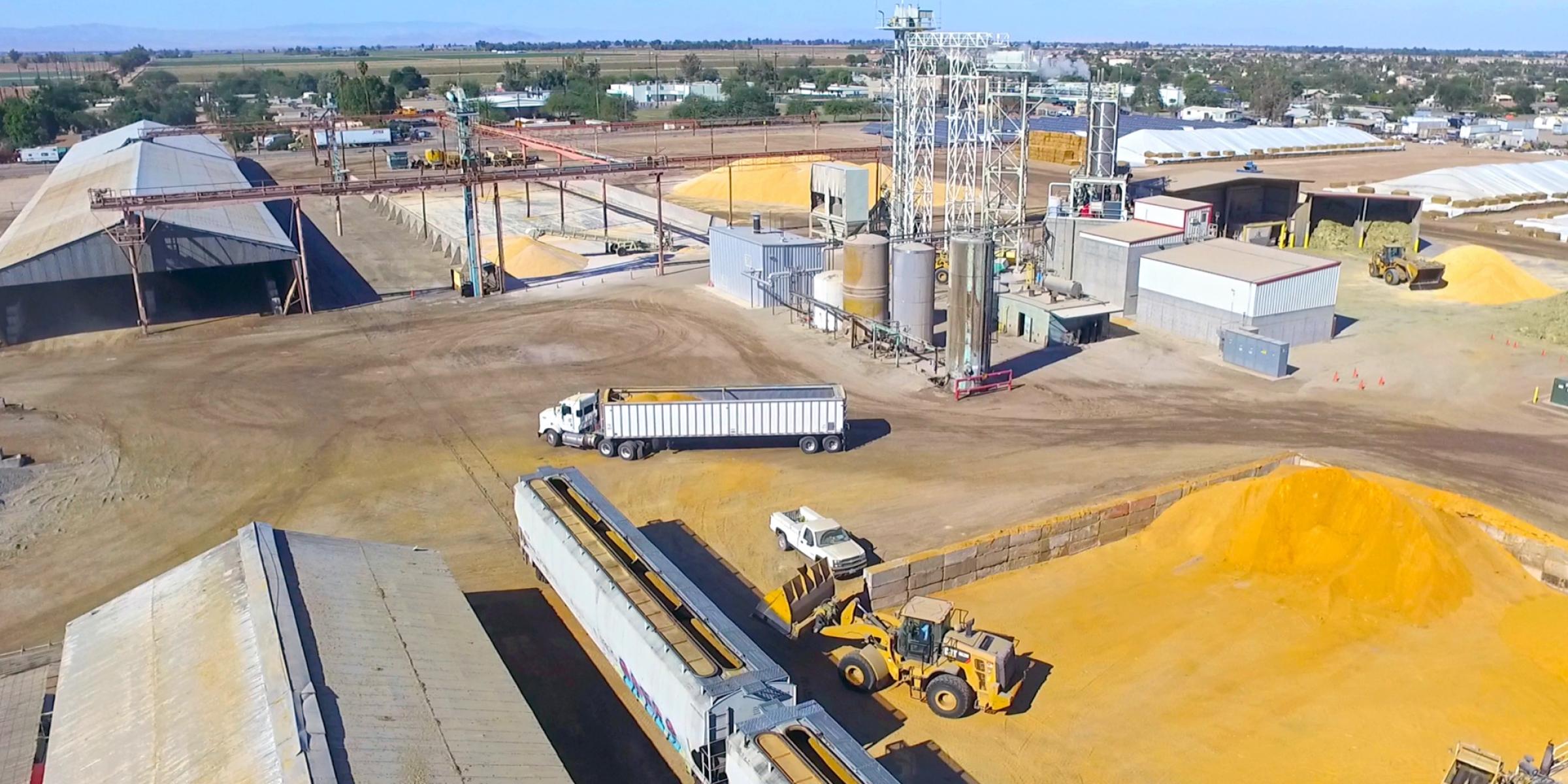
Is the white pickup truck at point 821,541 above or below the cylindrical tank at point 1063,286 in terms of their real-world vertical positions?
below

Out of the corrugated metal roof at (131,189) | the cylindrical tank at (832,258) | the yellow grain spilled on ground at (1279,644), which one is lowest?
the yellow grain spilled on ground at (1279,644)

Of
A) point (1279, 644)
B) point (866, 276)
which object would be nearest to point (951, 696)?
point (1279, 644)

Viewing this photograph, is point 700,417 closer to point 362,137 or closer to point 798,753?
point 798,753

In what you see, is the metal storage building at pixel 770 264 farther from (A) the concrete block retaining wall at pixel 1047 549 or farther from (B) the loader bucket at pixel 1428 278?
(B) the loader bucket at pixel 1428 278

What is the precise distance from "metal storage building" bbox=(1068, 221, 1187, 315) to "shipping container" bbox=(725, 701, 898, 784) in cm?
3792

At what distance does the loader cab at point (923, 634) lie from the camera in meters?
21.0

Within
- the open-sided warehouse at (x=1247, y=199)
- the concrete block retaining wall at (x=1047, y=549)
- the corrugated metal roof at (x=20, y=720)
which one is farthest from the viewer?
the open-sided warehouse at (x=1247, y=199)

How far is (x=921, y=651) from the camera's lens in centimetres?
2102

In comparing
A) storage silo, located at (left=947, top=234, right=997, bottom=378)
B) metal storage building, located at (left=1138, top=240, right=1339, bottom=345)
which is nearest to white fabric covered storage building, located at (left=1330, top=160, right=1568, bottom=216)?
metal storage building, located at (left=1138, top=240, right=1339, bottom=345)

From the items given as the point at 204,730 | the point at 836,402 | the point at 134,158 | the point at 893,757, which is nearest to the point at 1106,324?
the point at 836,402

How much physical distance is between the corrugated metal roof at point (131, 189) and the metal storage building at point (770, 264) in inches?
827

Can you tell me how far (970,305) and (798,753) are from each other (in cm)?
2486

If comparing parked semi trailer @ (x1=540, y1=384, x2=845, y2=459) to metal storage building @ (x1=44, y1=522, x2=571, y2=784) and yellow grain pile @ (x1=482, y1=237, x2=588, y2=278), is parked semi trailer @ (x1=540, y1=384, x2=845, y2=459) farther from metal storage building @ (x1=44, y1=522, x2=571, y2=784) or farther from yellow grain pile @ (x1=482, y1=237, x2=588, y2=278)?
yellow grain pile @ (x1=482, y1=237, x2=588, y2=278)

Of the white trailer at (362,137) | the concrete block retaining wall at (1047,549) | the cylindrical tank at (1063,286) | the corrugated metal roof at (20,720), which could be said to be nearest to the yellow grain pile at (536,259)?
the cylindrical tank at (1063,286)
